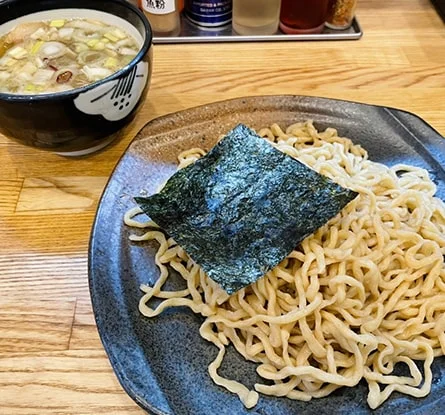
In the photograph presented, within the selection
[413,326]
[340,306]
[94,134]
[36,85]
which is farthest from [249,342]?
[36,85]

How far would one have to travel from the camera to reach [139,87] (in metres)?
1.22

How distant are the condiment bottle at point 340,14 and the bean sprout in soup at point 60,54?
0.79 meters

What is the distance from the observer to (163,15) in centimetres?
172

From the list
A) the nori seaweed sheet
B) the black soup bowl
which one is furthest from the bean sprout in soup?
the nori seaweed sheet

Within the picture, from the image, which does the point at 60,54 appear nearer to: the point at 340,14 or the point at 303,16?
the point at 303,16

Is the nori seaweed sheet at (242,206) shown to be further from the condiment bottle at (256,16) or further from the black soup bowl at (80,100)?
the condiment bottle at (256,16)

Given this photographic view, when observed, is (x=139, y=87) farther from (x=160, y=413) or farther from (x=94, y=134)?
(x=160, y=413)

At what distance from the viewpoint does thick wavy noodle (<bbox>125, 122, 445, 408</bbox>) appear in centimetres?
91

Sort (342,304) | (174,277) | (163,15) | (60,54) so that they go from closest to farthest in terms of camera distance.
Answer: (342,304), (174,277), (60,54), (163,15)

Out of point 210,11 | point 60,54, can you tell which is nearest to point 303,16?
point 210,11

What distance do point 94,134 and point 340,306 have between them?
65cm

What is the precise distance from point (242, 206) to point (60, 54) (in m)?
0.62

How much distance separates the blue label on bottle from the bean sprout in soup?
1.69 feet

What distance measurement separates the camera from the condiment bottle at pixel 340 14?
5.84 ft
